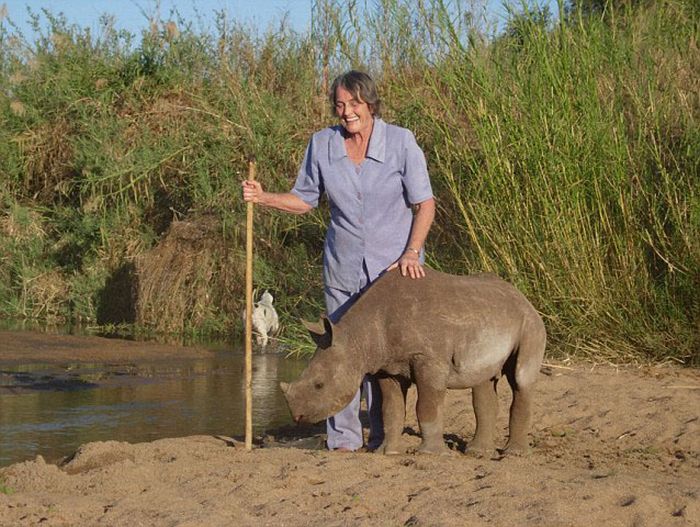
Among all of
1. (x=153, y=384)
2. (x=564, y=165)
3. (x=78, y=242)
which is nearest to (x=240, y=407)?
(x=153, y=384)

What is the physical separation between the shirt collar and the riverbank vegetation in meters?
3.55

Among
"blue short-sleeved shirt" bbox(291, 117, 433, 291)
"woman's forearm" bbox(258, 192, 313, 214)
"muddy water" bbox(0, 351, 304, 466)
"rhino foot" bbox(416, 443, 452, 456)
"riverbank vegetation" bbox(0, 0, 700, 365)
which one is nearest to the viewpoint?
"rhino foot" bbox(416, 443, 452, 456)

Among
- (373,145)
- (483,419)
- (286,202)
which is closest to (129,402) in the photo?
(286,202)

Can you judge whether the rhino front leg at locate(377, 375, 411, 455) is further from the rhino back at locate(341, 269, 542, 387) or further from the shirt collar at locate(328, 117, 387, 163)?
the shirt collar at locate(328, 117, 387, 163)

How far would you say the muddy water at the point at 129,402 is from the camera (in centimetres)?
796

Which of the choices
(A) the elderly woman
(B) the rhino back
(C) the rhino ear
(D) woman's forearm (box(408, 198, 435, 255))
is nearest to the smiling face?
(A) the elderly woman

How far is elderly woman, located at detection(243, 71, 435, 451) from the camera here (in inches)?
266

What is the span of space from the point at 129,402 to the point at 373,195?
3384 mm

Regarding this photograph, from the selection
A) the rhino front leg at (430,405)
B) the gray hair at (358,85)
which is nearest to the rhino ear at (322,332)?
the rhino front leg at (430,405)

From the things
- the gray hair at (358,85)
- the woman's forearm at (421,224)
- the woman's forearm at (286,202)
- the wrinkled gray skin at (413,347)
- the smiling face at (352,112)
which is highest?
the gray hair at (358,85)

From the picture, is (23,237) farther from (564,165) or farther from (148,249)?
(564,165)

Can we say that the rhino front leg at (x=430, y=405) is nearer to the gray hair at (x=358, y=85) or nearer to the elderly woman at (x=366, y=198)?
the elderly woman at (x=366, y=198)

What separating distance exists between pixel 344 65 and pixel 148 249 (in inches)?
132

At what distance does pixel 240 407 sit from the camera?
9180 mm
